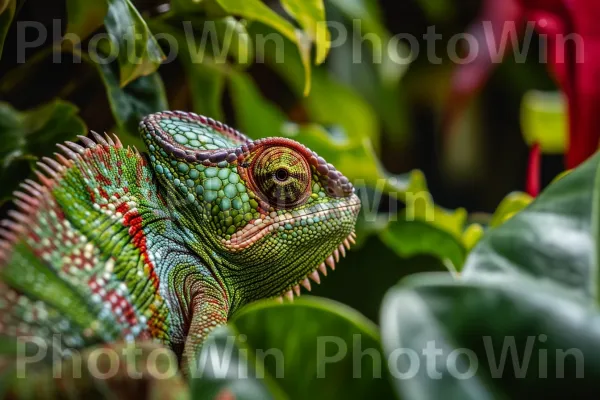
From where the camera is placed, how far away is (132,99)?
3.00ft

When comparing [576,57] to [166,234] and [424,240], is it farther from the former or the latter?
[166,234]

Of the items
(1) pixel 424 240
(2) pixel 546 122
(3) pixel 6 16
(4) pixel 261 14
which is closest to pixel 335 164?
(1) pixel 424 240

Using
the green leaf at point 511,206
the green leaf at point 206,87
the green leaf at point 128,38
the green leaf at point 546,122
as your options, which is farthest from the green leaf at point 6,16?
the green leaf at point 546,122

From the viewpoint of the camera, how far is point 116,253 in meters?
0.66

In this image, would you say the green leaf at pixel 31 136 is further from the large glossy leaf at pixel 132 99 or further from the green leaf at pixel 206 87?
the green leaf at pixel 206 87

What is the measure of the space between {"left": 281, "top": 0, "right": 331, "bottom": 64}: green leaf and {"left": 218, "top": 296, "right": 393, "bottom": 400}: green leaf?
51 centimetres

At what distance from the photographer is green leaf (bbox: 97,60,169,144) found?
34.5 inches

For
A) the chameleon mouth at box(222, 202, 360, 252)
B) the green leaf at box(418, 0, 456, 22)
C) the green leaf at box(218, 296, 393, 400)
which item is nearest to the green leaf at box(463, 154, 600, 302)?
the green leaf at box(218, 296, 393, 400)

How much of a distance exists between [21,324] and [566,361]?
0.47 metres

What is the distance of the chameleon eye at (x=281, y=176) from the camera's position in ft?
2.54

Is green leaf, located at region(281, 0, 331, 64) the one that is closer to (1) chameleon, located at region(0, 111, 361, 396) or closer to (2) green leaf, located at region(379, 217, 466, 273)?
(1) chameleon, located at region(0, 111, 361, 396)

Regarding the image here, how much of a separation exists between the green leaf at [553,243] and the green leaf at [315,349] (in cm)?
12

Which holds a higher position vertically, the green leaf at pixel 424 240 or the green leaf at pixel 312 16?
the green leaf at pixel 312 16

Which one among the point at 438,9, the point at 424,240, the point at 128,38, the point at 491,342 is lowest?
the point at 424,240
